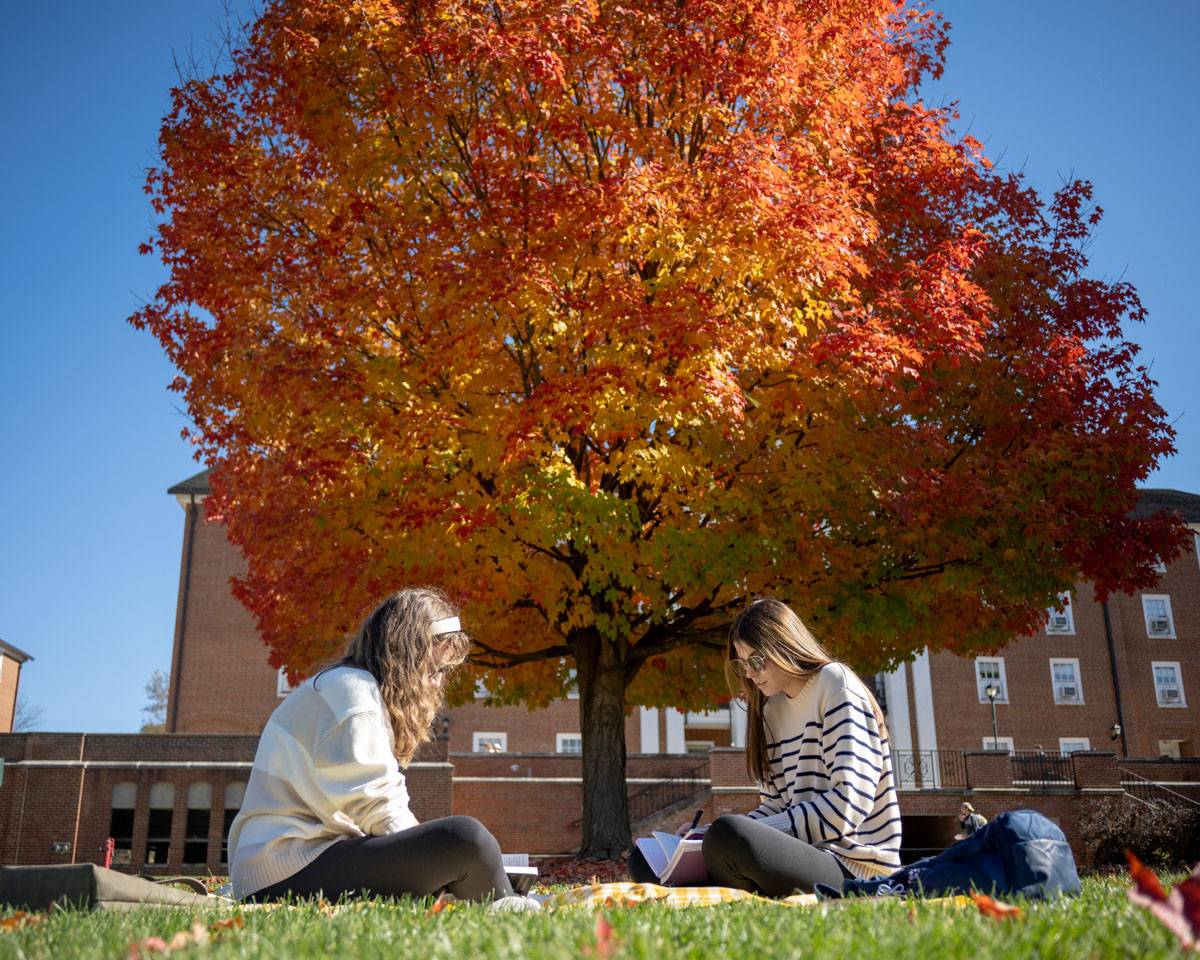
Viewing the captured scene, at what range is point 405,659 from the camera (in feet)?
15.3

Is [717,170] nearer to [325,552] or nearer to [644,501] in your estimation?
[644,501]

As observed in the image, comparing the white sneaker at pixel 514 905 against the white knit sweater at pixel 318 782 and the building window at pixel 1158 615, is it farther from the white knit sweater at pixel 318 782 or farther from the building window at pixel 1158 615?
the building window at pixel 1158 615

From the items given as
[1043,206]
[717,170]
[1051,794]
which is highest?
[1043,206]

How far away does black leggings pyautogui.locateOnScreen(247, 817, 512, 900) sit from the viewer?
13.9ft

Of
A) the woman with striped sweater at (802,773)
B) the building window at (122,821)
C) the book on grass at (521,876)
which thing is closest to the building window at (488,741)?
the building window at (122,821)

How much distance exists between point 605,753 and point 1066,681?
29159mm

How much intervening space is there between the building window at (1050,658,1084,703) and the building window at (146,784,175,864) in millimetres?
28723

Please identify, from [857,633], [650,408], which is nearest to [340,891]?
[650,408]

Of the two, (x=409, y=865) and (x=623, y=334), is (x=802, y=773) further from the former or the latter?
(x=623, y=334)

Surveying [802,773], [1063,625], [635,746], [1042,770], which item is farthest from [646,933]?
[1063,625]

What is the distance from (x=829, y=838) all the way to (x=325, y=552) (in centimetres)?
939

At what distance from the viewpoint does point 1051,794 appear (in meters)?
27.3

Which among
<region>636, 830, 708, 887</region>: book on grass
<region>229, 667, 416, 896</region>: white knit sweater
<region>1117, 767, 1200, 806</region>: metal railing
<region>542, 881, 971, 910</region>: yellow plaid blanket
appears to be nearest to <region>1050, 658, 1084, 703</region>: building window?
<region>1117, 767, 1200, 806</region>: metal railing

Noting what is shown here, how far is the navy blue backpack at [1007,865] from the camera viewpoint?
4.17 metres
